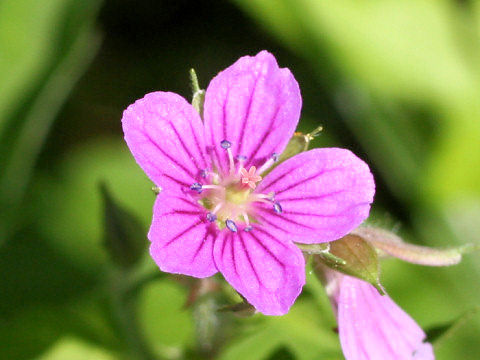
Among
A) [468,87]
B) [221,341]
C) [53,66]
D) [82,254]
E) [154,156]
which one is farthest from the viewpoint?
[468,87]

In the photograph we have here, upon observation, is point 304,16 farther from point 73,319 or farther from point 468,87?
point 73,319

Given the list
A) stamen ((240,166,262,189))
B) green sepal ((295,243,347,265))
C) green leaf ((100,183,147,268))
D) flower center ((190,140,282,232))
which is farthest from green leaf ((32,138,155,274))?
green sepal ((295,243,347,265))

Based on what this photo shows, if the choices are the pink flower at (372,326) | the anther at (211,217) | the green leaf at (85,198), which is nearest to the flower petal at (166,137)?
the anther at (211,217)

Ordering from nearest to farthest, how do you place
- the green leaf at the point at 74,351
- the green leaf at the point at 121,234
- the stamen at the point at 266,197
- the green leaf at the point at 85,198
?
the stamen at the point at 266,197 < the green leaf at the point at 121,234 < the green leaf at the point at 74,351 < the green leaf at the point at 85,198

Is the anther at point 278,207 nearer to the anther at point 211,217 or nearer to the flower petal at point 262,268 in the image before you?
the flower petal at point 262,268

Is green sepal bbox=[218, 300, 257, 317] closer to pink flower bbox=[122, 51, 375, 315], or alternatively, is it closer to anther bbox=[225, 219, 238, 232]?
pink flower bbox=[122, 51, 375, 315]

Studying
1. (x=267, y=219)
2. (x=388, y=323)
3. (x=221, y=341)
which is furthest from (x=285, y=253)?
(x=221, y=341)
